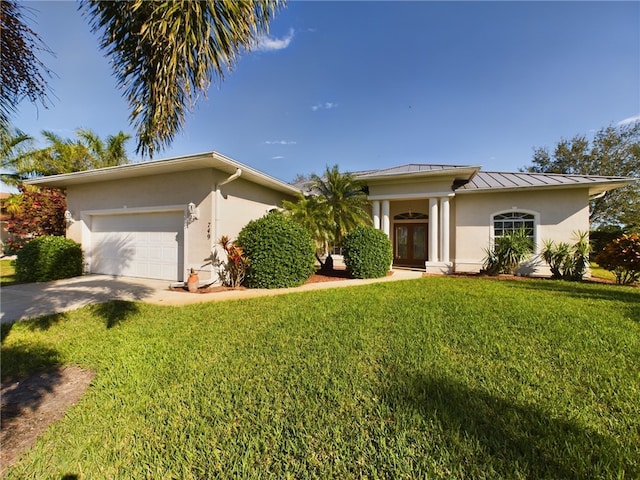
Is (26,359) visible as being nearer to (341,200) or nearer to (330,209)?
(330,209)

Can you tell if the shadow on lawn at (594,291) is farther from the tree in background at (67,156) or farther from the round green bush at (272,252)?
the tree in background at (67,156)

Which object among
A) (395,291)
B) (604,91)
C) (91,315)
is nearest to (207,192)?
(91,315)

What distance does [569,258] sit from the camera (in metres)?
9.88

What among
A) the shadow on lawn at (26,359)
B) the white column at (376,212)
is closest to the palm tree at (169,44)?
the shadow on lawn at (26,359)

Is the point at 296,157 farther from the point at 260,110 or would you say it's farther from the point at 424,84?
the point at 424,84

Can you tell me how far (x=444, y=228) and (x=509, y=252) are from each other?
260 cm

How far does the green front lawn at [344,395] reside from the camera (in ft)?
6.48

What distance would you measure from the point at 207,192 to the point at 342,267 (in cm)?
777

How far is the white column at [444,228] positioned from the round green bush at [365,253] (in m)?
3.16

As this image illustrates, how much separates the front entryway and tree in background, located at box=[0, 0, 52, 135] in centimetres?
1481

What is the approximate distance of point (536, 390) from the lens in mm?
2775

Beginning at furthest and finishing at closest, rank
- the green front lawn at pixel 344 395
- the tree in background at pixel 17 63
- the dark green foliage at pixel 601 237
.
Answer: the dark green foliage at pixel 601 237 < the tree in background at pixel 17 63 < the green front lawn at pixel 344 395

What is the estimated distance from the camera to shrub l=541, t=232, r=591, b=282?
9664mm

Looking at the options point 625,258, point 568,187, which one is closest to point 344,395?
point 625,258
